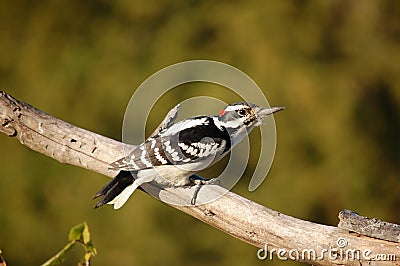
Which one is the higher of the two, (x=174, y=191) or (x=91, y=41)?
(x=91, y=41)

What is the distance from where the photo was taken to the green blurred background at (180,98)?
4137 mm

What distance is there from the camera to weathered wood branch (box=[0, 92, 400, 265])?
7.16 feet

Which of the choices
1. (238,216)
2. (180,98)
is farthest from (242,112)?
(180,98)

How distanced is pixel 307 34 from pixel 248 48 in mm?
428

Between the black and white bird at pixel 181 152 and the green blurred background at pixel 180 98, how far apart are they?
1611 millimetres

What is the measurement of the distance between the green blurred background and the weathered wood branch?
1455mm

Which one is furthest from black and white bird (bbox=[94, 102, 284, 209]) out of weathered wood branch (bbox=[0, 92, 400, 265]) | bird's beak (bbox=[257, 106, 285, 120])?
weathered wood branch (bbox=[0, 92, 400, 265])

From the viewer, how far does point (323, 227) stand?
7.45 ft

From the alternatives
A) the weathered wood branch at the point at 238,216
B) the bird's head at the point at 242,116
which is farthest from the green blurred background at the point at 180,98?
the bird's head at the point at 242,116

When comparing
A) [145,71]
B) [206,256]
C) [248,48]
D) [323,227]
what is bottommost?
[323,227]

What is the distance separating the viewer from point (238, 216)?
2359 mm

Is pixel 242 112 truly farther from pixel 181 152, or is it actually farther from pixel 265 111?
pixel 181 152

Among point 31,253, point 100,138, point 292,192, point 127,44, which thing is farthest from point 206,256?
point 100,138

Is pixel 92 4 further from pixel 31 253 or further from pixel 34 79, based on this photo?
pixel 31 253
